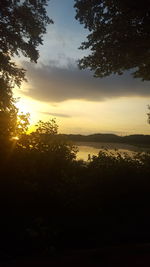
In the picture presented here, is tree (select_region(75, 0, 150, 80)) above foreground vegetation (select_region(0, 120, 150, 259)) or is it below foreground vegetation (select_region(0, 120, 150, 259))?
above

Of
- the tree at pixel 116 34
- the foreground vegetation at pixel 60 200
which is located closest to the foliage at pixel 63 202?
the foreground vegetation at pixel 60 200

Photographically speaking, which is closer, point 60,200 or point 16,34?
point 60,200

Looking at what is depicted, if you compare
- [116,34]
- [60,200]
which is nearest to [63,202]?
[60,200]

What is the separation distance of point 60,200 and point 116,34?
963 cm

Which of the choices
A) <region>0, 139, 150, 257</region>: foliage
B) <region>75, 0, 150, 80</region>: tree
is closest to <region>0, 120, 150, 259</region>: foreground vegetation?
<region>0, 139, 150, 257</region>: foliage

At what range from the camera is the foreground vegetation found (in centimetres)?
704

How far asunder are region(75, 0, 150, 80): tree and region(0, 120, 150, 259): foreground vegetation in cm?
659

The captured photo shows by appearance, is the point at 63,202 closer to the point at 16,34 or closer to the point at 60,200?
the point at 60,200

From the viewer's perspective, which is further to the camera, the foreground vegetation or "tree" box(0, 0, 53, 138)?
"tree" box(0, 0, 53, 138)

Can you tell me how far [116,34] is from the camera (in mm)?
15008

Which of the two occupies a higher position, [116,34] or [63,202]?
[116,34]

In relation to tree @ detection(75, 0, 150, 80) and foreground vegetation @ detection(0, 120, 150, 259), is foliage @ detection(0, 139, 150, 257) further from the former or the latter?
tree @ detection(75, 0, 150, 80)

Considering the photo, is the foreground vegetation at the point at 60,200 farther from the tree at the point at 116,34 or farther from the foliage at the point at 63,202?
the tree at the point at 116,34

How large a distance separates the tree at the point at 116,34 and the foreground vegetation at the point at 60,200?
21.6 feet
